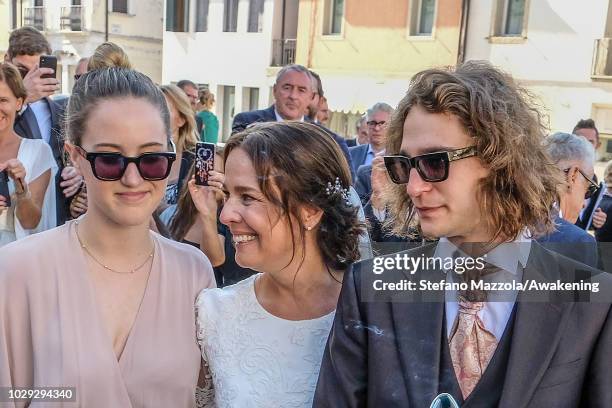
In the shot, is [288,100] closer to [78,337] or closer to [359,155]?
[359,155]

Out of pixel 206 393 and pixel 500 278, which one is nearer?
pixel 500 278

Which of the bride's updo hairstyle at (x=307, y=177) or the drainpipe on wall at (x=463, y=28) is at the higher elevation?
the drainpipe on wall at (x=463, y=28)

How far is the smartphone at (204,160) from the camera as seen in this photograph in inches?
124

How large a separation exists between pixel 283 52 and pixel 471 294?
16.8 m

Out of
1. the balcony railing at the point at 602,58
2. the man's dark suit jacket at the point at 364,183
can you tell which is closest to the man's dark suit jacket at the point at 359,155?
the man's dark suit jacket at the point at 364,183

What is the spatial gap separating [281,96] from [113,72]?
10.9ft

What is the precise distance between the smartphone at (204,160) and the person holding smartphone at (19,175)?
2.50 ft

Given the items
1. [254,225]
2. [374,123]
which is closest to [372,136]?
[374,123]

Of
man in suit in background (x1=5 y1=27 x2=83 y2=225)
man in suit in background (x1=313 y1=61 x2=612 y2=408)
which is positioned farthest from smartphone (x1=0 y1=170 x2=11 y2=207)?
man in suit in background (x1=313 y1=61 x2=612 y2=408)

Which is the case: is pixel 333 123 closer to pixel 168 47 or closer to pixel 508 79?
pixel 168 47

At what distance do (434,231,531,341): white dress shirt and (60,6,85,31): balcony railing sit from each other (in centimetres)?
738

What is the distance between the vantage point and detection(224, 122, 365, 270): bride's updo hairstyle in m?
1.94

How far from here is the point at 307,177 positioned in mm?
1972

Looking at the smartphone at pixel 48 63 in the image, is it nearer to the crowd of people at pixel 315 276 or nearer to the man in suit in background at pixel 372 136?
the crowd of people at pixel 315 276
